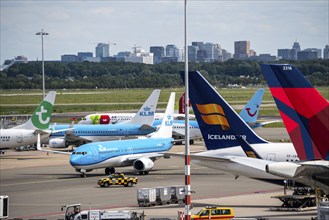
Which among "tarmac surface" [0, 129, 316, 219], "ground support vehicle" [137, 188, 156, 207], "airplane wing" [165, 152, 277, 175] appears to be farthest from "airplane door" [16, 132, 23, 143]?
"airplane wing" [165, 152, 277, 175]

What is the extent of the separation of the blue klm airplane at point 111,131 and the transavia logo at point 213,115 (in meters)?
56.5

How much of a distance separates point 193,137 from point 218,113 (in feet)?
226

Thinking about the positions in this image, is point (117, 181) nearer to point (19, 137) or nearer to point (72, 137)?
point (19, 137)

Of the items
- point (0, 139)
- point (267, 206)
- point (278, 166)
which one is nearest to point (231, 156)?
point (267, 206)

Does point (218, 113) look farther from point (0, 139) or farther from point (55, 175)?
point (0, 139)

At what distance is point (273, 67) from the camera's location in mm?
40156

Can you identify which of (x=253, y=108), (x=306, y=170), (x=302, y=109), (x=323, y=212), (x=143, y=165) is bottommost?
(x=143, y=165)

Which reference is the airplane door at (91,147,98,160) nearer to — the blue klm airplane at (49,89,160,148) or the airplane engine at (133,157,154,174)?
the airplane engine at (133,157,154,174)

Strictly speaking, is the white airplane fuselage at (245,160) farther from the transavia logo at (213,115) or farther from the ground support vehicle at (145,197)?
the ground support vehicle at (145,197)

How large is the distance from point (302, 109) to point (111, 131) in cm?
7601

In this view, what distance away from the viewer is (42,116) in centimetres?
10431

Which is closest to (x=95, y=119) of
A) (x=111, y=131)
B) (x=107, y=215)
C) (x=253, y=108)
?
(x=111, y=131)

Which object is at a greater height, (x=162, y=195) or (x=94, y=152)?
(x=94, y=152)

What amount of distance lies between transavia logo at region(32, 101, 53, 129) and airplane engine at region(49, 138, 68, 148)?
9.44 m
